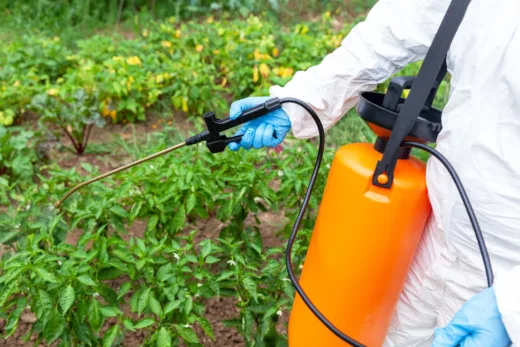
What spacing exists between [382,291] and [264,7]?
4.72 meters

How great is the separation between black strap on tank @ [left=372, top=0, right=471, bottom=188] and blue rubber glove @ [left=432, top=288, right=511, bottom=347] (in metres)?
0.35

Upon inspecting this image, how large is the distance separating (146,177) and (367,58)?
105 cm

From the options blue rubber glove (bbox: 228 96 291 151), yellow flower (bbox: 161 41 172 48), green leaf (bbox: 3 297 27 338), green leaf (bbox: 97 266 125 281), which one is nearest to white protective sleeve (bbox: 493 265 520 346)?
blue rubber glove (bbox: 228 96 291 151)

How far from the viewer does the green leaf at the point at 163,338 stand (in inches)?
62.1

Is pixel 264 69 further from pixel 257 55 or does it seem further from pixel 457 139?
pixel 457 139

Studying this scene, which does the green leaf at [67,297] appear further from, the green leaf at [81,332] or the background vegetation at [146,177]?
the green leaf at [81,332]

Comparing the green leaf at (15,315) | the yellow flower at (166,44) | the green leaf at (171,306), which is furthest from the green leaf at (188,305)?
the yellow flower at (166,44)

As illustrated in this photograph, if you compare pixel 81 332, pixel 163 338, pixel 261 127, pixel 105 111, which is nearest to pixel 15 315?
pixel 81 332

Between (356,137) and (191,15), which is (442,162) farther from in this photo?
(191,15)

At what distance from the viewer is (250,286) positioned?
1718 millimetres

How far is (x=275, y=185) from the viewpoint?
3.03 m

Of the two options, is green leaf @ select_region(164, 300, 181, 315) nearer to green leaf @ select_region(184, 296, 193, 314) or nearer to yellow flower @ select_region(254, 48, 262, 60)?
green leaf @ select_region(184, 296, 193, 314)

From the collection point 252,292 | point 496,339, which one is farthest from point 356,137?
point 496,339

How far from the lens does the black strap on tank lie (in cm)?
117
